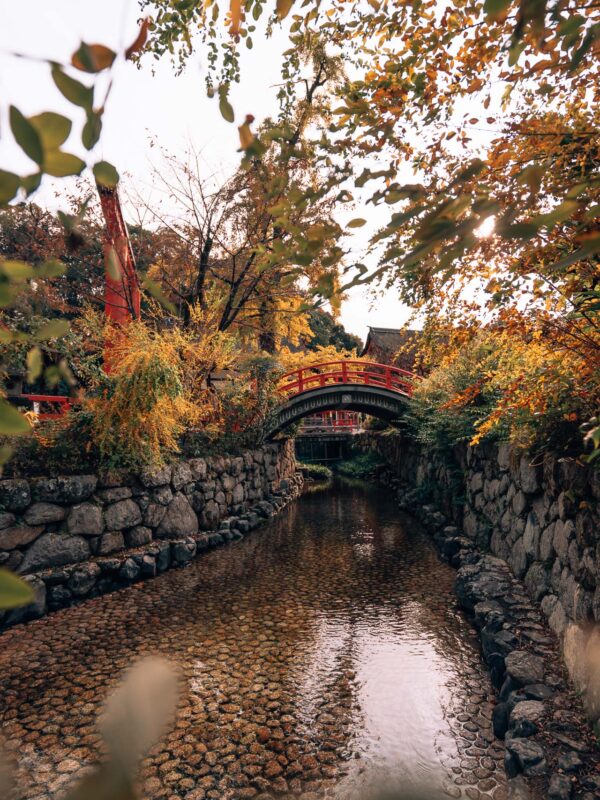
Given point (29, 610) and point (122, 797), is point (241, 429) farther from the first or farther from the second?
point (122, 797)

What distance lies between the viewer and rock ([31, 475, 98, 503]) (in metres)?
6.34

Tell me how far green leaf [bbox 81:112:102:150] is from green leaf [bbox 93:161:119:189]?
0.09 m

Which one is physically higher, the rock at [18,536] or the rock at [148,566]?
the rock at [18,536]

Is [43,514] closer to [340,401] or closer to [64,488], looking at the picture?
[64,488]

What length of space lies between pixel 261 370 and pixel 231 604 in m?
7.39

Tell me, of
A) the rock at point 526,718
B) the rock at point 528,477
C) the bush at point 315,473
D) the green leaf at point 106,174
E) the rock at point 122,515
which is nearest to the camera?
the green leaf at point 106,174

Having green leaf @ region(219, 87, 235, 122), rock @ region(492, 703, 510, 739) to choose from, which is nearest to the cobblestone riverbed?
rock @ region(492, 703, 510, 739)

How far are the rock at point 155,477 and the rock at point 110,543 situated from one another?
3.15 ft

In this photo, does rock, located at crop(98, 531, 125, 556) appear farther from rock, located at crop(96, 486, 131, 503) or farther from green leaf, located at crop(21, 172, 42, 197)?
green leaf, located at crop(21, 172, 42, 197)

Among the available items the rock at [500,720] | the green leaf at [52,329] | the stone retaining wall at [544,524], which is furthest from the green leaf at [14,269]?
the rock at [500,720]

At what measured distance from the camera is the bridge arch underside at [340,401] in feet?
46.0

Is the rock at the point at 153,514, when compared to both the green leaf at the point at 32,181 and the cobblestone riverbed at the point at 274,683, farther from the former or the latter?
the green leaf at the point at 32,181

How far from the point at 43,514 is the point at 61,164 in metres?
6.73

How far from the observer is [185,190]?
1203 centimetres
